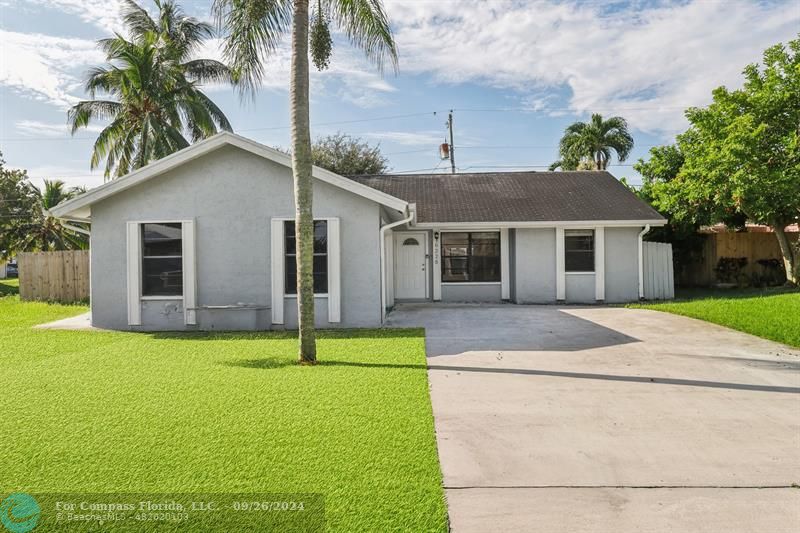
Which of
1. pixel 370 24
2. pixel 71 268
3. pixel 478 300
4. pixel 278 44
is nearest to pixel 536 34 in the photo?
pixel 370 24

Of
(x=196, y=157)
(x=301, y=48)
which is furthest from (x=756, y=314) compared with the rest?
(x=196, y=157)

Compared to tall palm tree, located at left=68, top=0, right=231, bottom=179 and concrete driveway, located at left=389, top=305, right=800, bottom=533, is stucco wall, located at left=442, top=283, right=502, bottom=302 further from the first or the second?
tall palm tree, located at left=68, top=0, right=231, bottom=179

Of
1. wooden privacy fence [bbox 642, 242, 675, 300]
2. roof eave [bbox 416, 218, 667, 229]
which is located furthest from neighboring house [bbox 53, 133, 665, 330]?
wooden privacy fence [bbox 642, 242, 675, 300]

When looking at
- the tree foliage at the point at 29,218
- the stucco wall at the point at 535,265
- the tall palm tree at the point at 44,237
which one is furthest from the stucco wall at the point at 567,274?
the tall palm tree at the point at 44,237

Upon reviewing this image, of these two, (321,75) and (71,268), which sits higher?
(321,75)

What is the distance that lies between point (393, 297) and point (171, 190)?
6.88 metres

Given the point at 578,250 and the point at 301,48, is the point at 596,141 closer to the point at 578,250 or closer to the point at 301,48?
the point at 578,250

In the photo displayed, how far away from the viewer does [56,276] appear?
17797 millimetres

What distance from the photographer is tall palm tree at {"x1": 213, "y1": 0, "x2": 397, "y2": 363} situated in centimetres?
759

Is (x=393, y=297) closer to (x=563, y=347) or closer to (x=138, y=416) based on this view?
(x=563, y=347)

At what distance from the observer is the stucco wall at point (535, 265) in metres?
15.0

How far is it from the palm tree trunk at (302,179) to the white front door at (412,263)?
7848 millimetres

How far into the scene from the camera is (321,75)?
359 inches

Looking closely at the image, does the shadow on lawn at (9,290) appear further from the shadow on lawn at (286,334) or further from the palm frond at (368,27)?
the palm frond at (368,27)
